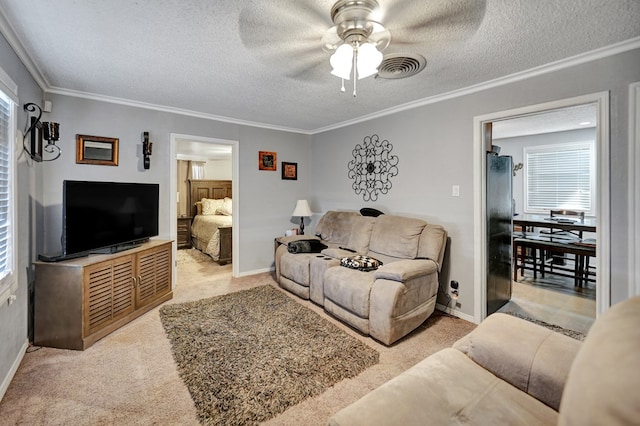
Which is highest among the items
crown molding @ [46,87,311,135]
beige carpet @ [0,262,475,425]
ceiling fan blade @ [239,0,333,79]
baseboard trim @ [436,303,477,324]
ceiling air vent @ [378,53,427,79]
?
crown molding @ [46,87,311,135]

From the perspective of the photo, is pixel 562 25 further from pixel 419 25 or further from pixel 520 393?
pixel 520 393

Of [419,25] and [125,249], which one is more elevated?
[419,25]

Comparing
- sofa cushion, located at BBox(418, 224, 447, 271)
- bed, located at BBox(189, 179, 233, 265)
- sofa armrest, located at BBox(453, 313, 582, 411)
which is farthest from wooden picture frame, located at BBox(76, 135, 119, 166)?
sofa armrest, located at BBox(453, 313, 582, 411)

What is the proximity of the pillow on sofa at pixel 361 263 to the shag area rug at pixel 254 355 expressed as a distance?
63 centimetres

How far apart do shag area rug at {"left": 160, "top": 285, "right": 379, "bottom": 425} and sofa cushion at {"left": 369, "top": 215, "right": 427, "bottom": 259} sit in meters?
1.07

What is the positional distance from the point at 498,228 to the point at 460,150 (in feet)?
3.24

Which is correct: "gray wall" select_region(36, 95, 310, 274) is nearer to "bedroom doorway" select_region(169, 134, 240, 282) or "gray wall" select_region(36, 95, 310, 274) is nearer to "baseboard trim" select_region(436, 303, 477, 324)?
"bedroom doorway" select_region(169, 134, 240, 282)

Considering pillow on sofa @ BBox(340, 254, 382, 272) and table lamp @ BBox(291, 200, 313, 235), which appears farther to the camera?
table lamp @ BBox(291, 200, 313, 235)

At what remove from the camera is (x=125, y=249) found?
301 centimetres

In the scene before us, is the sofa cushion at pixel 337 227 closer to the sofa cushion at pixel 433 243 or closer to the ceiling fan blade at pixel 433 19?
the sofa cushion at pixel 433 243

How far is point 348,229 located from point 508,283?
6.76ft

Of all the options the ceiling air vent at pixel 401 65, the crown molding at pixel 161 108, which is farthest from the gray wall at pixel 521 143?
the crown molding at pixel 161 108

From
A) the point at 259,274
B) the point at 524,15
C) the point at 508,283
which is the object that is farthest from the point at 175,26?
the point at 508,283

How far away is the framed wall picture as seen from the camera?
4.90 m
